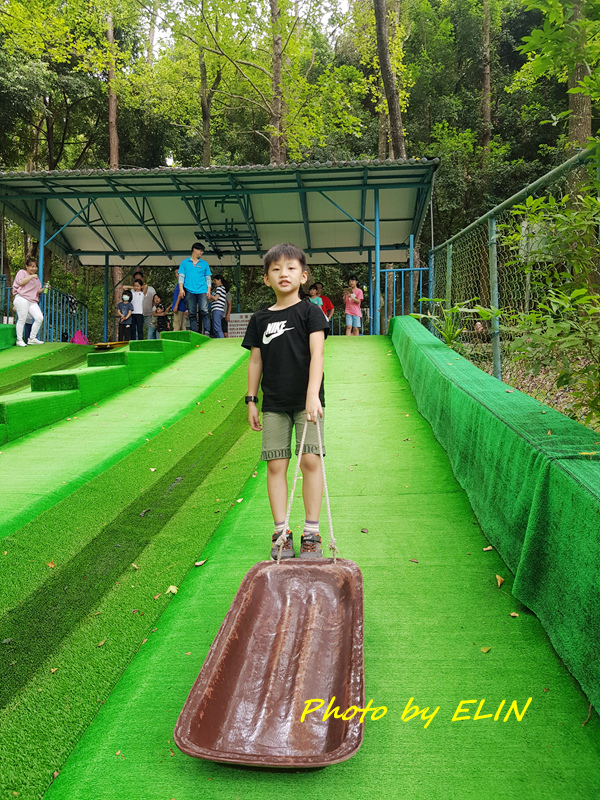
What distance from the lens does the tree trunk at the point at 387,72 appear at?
1377cm

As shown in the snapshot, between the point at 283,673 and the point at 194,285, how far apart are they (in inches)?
382

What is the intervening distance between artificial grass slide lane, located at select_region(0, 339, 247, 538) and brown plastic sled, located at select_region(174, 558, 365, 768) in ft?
6.13

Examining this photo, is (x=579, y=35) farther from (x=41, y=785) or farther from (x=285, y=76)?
(x=285, y=76)

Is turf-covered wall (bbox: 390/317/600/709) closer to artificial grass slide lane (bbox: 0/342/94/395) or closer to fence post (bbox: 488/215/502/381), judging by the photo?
fence post (bbox: 488/215/502/381)

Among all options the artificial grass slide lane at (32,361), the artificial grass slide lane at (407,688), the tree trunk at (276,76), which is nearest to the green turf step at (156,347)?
the artificial grass slide lane at (32,361)

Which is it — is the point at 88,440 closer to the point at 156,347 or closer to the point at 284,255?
the point at 284,255

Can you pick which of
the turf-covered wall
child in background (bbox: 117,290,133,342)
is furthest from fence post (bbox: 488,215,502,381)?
child in background (bbox: 117,290,133,342)

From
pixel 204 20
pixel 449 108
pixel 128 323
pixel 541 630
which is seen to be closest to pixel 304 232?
pixel 128 323

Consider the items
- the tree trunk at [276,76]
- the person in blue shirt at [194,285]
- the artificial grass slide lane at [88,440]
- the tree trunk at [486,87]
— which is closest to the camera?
the artificial grass slide lane at [88,440]

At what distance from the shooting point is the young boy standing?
2754mm

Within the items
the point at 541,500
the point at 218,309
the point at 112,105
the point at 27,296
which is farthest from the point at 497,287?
the point at 112,105

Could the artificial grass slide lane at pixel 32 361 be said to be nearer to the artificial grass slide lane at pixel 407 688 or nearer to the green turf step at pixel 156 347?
the green turf step at pixel 156 347

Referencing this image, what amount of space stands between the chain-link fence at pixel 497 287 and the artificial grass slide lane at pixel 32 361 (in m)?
6.28

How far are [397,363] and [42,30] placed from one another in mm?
19258
